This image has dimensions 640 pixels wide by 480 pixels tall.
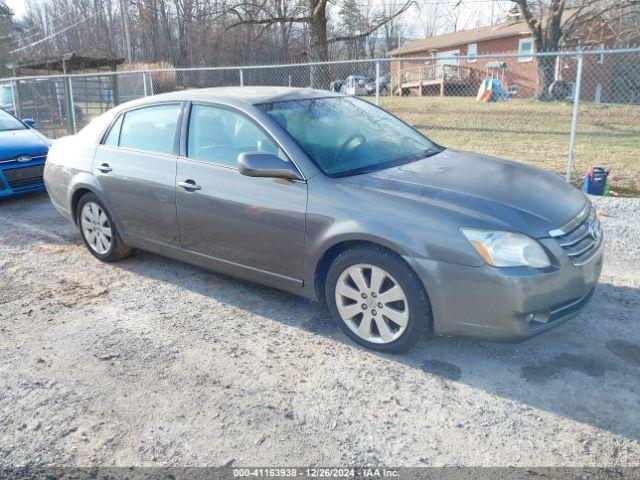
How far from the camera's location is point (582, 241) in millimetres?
3359

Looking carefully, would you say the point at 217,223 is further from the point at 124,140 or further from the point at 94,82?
the point at 94,82

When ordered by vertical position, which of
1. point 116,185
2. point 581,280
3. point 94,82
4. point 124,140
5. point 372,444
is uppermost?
point 94,82

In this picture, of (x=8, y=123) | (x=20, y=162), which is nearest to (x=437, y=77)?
(x=8, y=123)

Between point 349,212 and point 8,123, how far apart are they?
7.63 m

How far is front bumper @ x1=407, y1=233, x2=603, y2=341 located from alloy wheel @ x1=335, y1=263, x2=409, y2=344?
21 cm

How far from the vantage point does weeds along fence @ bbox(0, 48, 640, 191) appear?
10070mm

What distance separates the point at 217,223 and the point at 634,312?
10.1ft

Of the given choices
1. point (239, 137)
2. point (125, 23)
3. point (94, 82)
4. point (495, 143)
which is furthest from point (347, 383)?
point (125, 23)

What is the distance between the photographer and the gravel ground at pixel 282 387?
8.70 feet

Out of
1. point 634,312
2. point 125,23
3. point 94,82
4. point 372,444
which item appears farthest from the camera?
point 125,23

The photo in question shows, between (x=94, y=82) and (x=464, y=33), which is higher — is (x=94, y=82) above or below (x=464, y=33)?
below

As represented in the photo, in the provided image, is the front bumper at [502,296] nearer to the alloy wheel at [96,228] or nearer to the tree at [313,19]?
the alloy wheel at [96,228]

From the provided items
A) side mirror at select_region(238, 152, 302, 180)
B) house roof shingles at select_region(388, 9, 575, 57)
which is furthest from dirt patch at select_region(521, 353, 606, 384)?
house roof shingles at select_region(388, 9, 575, 57)

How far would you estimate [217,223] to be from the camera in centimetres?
410
